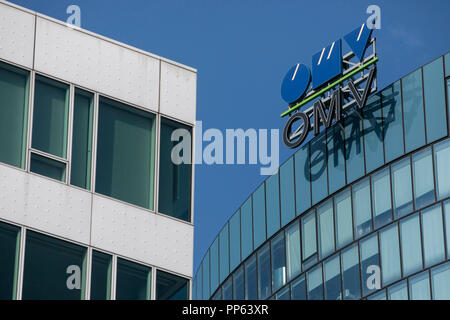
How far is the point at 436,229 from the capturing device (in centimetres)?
4775

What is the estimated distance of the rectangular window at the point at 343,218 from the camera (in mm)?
52875

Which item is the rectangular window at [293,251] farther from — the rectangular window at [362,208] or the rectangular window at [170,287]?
the rectangular window at [170,287]

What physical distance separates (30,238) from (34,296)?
1.02 meters

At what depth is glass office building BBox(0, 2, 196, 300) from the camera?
18.9 meters

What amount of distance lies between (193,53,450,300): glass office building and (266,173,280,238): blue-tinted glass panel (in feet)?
0.17

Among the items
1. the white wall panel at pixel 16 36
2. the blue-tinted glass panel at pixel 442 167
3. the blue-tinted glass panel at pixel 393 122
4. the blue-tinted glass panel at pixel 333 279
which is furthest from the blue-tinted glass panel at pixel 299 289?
the white wall panel at pixel 16 36

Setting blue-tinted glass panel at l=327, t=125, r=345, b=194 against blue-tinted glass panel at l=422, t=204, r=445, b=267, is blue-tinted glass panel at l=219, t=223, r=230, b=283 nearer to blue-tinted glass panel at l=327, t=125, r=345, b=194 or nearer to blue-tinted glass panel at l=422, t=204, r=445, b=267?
blue-tinted glass panel at l=327, t=125, r=345, b=194

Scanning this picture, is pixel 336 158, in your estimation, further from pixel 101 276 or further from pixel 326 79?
pixel 101 276

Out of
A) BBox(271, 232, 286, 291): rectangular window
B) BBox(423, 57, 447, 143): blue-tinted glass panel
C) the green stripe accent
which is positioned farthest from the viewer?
BBox(271, 232, 286, 291): rectangular window

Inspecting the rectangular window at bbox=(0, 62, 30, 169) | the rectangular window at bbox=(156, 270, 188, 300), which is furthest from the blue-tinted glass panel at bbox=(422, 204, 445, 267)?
the rectangular window at bbox=(0, 62, 30, 169)

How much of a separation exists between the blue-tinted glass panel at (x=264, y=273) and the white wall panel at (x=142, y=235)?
3867 centimetres

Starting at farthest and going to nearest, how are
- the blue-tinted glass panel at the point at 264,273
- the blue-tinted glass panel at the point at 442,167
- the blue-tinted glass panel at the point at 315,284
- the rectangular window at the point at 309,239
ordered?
the blue-tinted glass panel at the point at 264,273 < the rectangular window at the point at 309,239 < the blue-tinted glass panel at the point at 315,284 < the blue-tinted glass panel at the point at 442,167
